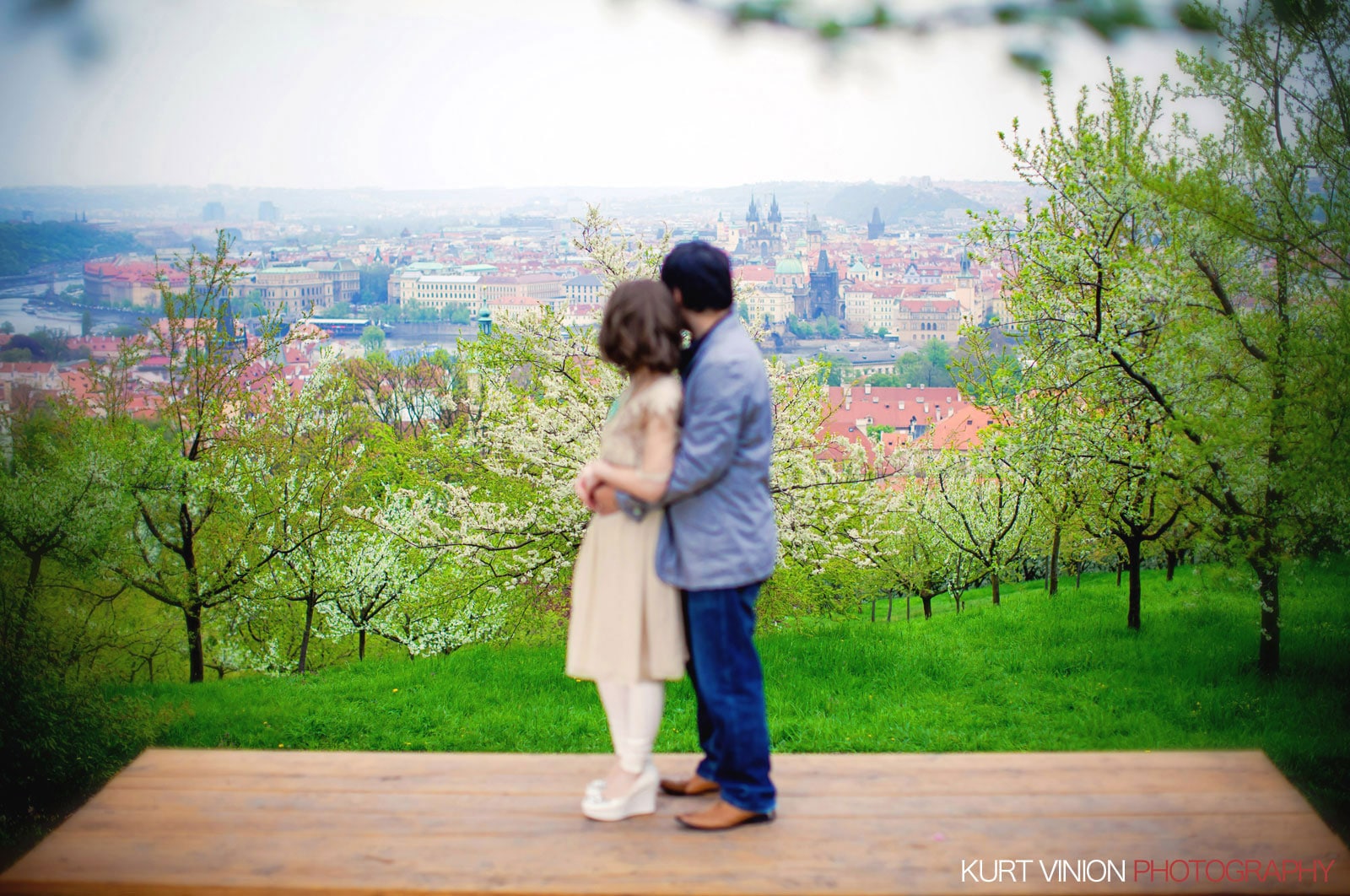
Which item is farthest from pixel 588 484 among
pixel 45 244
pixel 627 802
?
pixel 45 244

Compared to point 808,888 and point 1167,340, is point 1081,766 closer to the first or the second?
point 808,888

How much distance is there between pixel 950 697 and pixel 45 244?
624 cm

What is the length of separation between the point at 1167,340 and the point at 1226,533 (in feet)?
3.71

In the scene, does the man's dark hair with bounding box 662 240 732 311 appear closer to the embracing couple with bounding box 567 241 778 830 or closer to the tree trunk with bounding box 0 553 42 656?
the embracing couple with bounding box 567 241 778 830

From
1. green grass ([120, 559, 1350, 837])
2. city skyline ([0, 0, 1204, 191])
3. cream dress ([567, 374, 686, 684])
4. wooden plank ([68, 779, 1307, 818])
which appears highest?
city skyline ([0, 0, 1204, 191])

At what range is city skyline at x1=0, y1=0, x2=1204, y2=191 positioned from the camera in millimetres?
2404

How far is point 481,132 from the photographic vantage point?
8352 mm

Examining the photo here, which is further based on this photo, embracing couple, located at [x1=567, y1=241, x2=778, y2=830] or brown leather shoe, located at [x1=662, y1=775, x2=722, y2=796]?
brown leather shoe, located at [x1=662, y1=775, x2=722, y2=796]

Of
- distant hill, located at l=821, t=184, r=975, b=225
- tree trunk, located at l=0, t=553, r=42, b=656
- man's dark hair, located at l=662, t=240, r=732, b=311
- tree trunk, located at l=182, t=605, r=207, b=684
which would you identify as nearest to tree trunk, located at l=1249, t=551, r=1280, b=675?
man's dark hair, located at l=662, t=240, r=732, b=311

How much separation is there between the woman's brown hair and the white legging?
2.64 feet

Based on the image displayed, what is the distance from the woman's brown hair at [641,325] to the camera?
2434 millimetres

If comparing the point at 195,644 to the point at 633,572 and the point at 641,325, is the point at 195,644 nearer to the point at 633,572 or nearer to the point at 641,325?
the point at 633,572

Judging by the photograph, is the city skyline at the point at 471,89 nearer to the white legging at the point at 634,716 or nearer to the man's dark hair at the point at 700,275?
the man's dark hair at the point at 700,275

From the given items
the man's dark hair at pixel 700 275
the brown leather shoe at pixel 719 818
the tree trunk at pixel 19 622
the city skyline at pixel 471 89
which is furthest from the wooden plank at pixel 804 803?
the tree trunk at pixel 19 622
